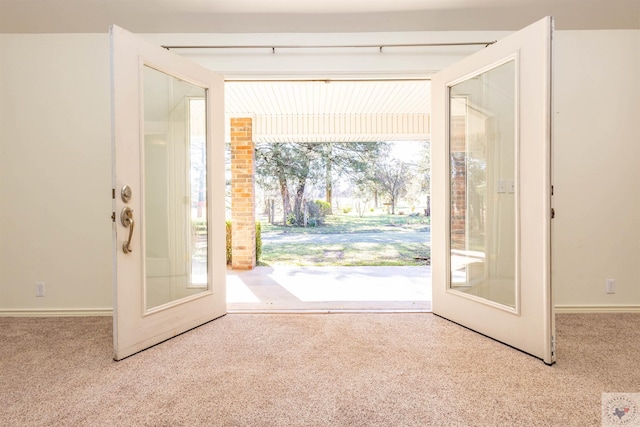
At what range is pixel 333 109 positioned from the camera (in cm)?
574

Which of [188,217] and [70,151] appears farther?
[70,151]

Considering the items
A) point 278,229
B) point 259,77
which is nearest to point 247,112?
point 259,77

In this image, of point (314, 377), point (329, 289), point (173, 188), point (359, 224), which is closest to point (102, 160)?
point (173, 188)

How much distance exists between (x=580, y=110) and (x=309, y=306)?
3.06m

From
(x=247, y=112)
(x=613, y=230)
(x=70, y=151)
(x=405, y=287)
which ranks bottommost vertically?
(x=405, y=287)

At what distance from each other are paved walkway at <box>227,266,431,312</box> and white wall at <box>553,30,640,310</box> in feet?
5.00

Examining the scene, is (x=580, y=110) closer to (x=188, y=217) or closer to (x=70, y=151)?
(x=188, y=217)

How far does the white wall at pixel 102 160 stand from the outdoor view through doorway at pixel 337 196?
126 cm

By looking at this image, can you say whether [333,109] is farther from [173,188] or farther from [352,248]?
[352,248]

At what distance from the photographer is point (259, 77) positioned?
310 centimetres

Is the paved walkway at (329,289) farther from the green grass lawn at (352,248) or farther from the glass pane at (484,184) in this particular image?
the green grass lawn at (352,248)

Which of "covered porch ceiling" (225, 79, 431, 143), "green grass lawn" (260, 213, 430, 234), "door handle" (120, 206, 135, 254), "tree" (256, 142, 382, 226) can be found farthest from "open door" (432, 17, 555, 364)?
"tree" (256, 142, 382, 226)

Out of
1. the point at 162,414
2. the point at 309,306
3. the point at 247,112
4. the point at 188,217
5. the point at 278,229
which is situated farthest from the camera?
the point at 278,229

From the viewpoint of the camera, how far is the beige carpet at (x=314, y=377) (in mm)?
1585
